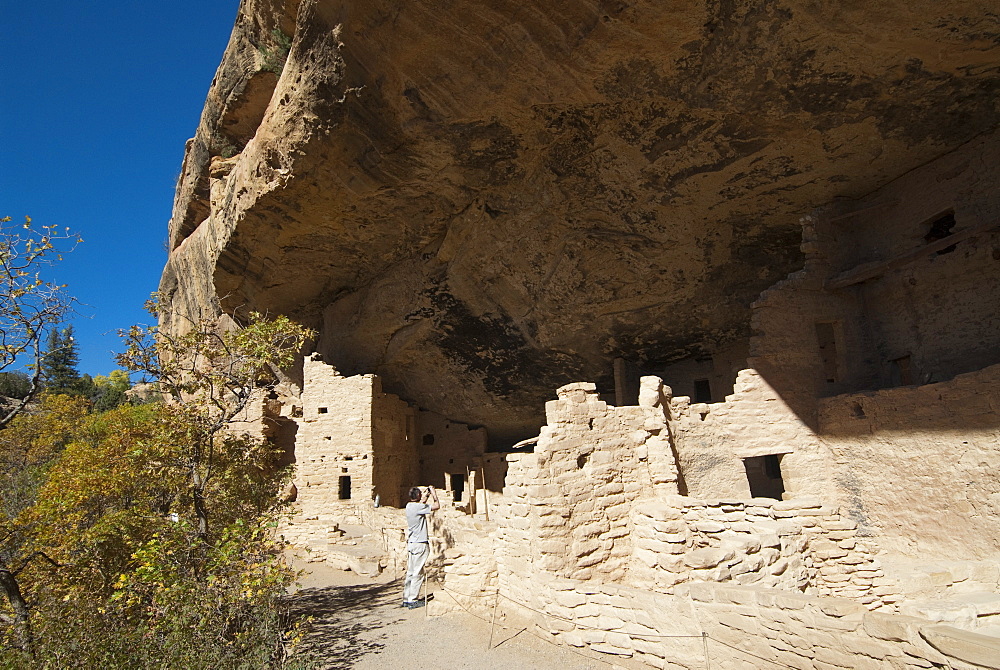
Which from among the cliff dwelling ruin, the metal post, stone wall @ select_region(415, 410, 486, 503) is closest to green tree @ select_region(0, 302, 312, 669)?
the metal post

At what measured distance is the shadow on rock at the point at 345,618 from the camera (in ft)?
19.0

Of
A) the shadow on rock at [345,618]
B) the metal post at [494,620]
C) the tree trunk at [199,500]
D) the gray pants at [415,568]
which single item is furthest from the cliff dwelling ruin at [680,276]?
the tree trunk at [199,500]

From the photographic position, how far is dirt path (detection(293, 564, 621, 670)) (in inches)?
206

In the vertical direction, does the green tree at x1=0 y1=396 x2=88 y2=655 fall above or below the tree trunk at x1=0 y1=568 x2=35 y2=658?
above

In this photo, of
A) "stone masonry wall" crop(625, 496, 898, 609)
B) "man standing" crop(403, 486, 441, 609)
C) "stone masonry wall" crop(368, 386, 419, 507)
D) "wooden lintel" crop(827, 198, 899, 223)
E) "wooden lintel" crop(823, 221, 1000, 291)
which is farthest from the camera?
"stone masonry wall" crop(368, 386, 419, 507)

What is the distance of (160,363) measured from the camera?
7.05 m

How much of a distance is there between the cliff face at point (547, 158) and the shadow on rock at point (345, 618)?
5768 mm

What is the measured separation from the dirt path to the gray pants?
225 mm

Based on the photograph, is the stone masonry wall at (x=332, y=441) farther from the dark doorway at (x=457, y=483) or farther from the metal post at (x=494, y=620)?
the metal post at (x=494, y=620)

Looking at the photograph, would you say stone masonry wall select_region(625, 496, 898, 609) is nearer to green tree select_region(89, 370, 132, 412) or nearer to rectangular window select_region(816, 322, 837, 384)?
rectangular window select_region(816, 322, 837, 384)

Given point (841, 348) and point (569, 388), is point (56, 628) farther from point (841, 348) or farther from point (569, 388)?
point (841, 348)

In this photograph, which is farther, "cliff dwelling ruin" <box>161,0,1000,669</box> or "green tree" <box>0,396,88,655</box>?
"green tree" <box>0,396,88,655</box>

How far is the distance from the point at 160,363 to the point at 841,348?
9140 millimetres

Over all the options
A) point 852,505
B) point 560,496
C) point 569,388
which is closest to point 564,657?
point 560,496
